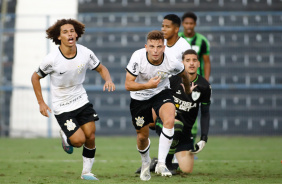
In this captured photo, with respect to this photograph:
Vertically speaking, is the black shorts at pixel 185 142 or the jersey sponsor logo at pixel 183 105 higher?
the jersey sponsor logo at pixel 183 105

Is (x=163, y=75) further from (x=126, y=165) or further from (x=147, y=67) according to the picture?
(x=126, y=165)

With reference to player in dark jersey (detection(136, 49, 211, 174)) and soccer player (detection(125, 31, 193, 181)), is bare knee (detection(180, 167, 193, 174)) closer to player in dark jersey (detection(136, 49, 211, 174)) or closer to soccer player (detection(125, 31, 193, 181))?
player in dark jersey (detection(136, 49, 211, 174))

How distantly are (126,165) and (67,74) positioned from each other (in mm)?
2235

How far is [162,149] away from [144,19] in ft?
33.6

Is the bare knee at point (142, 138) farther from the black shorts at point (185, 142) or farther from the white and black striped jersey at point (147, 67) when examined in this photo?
the black shorts at point (185, 142)

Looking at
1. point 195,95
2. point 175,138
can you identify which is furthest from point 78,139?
point 195,95

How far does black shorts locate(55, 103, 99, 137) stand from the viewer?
24.5ft

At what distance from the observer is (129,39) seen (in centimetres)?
1691

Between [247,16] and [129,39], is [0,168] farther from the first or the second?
[247,16]

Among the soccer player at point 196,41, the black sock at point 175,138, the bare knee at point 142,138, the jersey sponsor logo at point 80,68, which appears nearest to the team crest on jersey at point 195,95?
the black sock at point 175,138

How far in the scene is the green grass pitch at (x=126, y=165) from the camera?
7031 mm

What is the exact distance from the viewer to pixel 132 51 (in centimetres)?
1675

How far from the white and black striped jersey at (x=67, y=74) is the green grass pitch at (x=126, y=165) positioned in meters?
0.97

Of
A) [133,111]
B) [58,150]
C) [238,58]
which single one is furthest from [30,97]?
[133,111]
